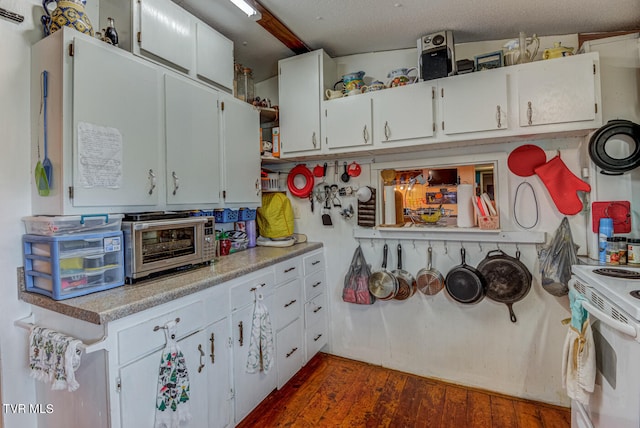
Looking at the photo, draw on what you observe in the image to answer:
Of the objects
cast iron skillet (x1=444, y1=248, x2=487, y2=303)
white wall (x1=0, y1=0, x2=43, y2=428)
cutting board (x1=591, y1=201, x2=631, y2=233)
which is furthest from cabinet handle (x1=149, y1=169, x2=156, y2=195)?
cutting board (x1=591, y1=201, x2=631, y2=233)

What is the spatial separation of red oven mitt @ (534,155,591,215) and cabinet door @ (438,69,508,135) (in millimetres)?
442

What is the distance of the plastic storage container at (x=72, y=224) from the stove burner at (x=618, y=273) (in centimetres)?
239

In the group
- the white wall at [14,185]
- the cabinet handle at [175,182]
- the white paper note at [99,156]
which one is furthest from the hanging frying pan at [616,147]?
the white wall at [14,185]

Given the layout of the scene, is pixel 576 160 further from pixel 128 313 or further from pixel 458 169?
pixel 128 313

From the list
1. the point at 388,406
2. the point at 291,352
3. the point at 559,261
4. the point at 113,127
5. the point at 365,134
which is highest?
the point at 365,134

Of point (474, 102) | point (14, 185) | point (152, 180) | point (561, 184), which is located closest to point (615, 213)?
point (561, 184)

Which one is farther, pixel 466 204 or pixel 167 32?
pixel 466 204

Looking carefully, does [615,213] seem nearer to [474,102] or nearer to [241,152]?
[474,102]

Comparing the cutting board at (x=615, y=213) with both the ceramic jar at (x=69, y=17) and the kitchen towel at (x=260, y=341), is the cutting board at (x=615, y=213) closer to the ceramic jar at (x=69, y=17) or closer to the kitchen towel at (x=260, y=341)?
the kitchen towel at (x=260, y=341)

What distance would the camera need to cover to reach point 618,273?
4.85 feet

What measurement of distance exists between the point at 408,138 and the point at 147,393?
2.08m

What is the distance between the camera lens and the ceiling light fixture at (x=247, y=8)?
1742 millimetres

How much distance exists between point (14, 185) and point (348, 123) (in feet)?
6.49

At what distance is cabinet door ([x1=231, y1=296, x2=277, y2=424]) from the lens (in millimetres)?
1812
